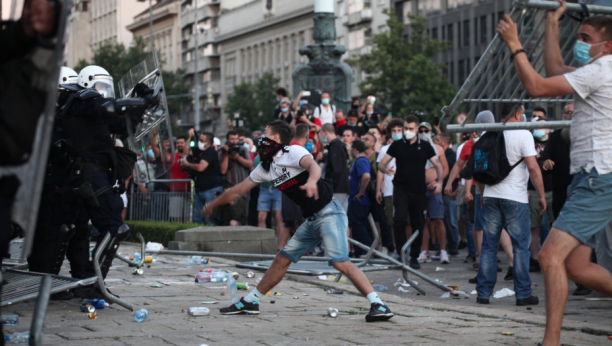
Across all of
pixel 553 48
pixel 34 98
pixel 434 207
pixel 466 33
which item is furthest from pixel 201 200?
pixel 466 33

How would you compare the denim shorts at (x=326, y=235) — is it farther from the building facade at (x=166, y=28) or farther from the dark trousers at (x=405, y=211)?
the building facade at (x=166, y=28)

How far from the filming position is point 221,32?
10438cm

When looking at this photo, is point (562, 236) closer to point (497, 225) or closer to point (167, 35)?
point (497, 225)

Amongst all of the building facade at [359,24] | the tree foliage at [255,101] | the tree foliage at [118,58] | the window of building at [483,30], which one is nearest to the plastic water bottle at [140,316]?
the window of building at [483,30]

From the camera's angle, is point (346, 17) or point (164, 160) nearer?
point (164, 160)

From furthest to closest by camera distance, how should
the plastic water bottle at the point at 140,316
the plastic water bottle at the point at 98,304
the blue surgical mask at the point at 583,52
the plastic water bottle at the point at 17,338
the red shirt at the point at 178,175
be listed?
the red shirt at the point at 178,175, the plastic water bottle at the point at 98,304, the plastic water bottle at the point at 140,316, the plastic water bottle at the point at 17,338, the blue surgical mask at the point at 583,52

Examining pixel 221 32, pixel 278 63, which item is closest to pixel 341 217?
pixel 278 63

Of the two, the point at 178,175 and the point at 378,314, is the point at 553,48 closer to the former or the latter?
the point at 378,314

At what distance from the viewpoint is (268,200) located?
47.6ft

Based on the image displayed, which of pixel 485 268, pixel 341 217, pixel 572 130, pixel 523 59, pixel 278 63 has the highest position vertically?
pixel 278 63

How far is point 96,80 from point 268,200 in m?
6.83

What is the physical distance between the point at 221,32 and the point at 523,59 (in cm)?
10094

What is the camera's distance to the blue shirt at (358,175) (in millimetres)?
13352

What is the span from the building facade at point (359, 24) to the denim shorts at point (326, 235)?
229ft
